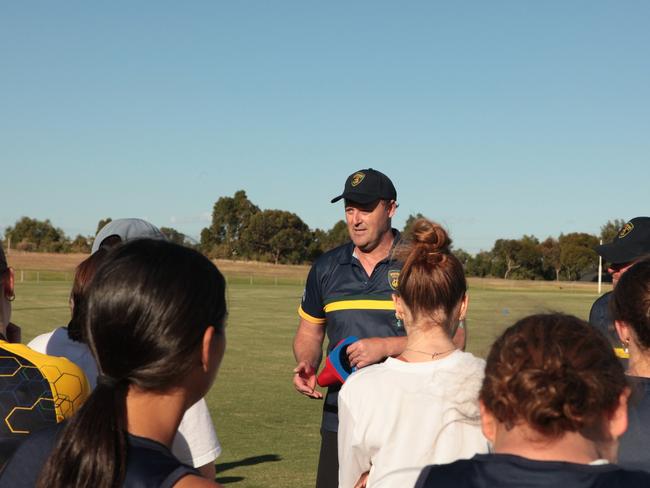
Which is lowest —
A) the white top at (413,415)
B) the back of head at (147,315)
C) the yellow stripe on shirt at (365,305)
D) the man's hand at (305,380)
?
the man's hand at (305,380)

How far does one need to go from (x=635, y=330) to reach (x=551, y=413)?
1088 millimetres

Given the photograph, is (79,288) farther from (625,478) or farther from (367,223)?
(367,223)

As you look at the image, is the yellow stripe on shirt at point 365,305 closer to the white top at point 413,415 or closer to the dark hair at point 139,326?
the white top at point 413,415

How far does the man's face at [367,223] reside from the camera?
218 inches

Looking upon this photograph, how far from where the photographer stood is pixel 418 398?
9.59 feet

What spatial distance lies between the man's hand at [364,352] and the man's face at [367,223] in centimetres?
124

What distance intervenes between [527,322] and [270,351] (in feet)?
57.2

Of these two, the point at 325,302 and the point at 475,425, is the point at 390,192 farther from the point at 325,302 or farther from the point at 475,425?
the point at 475,425

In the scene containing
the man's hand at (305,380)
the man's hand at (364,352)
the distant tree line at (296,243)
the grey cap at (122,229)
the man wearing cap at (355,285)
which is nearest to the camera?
the grey cap at (122,229)

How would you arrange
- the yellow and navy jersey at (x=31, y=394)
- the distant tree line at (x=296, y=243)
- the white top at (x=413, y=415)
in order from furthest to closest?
1. the distant tree line at (x=296, y=243)
2. the white top at (x=413, y=415)
3. the yellow and navy jersey at (x=31, y=394)

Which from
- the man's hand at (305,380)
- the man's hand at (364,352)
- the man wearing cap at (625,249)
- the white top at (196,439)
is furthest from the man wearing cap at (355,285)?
the white top at (196,439)

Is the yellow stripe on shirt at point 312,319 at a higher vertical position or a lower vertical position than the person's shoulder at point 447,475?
higher

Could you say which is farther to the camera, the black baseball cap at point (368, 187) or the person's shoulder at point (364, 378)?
the black baseball cap at point (368, 187)

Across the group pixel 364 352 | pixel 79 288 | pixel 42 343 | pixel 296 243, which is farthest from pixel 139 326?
pixel 296 243
